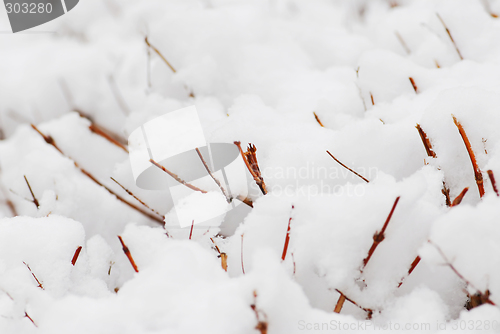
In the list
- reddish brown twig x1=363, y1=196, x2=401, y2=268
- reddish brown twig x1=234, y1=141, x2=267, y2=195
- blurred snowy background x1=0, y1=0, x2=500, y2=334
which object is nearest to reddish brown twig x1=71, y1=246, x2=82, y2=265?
blurred snowy background x1=0, y1=0, x2=500, y2=334

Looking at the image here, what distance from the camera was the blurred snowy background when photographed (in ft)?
1.57

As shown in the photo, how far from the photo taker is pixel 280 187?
28.4 inches

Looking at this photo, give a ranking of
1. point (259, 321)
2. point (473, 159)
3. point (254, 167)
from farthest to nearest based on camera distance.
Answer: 1. point (254, 167)
2. point (473, 159)
3. point (259, 321)

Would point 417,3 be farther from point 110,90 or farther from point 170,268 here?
point 170,268

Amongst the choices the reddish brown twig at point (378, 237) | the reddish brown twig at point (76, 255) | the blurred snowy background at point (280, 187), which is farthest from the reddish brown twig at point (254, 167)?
the reddish brown twig at point (76, 255)

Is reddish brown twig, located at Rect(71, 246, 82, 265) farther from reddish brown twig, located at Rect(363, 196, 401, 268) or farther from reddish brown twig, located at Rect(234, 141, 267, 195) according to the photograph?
→ reddish brown twig, located at Rect(363, 196, 401, 268)

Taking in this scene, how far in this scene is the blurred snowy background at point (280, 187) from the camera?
48 centimetres

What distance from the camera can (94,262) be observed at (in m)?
0.75

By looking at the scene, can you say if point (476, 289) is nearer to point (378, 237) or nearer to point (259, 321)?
point (378, 237)

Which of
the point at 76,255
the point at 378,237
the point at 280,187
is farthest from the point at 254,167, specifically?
the point at 76,255

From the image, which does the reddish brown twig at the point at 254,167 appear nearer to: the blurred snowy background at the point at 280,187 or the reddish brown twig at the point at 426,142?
the blurred snowy background at the point at 280,187

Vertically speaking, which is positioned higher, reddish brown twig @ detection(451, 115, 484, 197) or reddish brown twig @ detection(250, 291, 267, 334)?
reddish brown twig @ detection(451, 115, 484, 197)

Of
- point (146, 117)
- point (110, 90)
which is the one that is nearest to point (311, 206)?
point (146, 117)

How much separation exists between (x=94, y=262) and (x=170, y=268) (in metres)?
0.34
